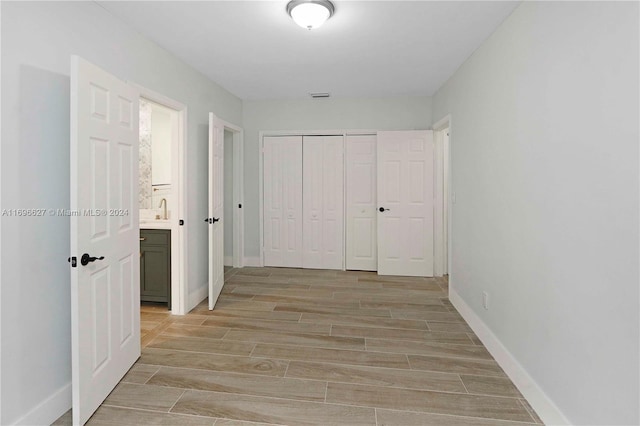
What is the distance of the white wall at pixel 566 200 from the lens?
1.38 metres

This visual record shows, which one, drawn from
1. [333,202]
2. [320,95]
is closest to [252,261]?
[333,202]

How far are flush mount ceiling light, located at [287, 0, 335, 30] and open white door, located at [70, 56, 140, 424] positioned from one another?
1206 millimetres

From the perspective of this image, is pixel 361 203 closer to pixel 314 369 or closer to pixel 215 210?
pixel 215 210

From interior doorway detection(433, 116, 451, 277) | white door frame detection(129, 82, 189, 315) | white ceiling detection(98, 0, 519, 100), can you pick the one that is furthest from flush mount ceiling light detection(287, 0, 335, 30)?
interior doorway detection(433, 116, 451, 277)

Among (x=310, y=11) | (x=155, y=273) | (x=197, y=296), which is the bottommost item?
(x=197, y=296)

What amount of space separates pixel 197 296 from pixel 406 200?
9.76 feet

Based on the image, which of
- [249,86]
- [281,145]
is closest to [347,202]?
[281,145]

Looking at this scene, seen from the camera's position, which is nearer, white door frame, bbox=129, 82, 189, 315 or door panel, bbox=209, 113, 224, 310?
white door frame, bbox=129, 82, 189, 315

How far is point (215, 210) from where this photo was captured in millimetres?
3750

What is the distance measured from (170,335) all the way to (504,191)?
114 inches

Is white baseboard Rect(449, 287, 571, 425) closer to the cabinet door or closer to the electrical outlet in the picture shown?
the electrical outlet

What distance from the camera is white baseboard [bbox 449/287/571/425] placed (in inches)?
72.7

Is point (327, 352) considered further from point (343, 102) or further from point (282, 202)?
point (343, 102)

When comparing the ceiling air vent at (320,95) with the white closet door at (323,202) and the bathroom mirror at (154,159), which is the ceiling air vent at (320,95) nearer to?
the white closet door at (323,202)
